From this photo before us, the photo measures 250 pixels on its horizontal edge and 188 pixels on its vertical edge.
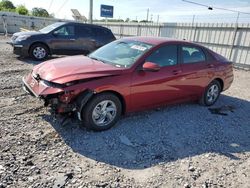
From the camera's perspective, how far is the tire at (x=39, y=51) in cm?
972

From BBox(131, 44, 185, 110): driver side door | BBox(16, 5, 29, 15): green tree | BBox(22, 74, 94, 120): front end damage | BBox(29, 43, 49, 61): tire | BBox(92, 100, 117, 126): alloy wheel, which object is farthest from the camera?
BBox(16, 5, 29, 15): green tree

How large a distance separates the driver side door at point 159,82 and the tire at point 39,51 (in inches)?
255

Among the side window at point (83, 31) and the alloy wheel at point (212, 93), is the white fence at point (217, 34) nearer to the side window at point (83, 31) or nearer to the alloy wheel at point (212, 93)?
the side window at point (83, 31)

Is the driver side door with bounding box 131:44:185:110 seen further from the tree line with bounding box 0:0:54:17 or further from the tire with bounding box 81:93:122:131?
the tree line with bounding box 0:0:54:17

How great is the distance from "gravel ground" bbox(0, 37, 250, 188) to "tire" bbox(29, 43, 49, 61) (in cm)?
468

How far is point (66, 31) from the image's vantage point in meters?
10.5

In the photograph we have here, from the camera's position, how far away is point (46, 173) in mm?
3047

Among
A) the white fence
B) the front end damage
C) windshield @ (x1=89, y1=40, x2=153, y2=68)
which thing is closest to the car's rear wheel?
windshield @ (x1=89, y1=40, x2=153, y2=68)

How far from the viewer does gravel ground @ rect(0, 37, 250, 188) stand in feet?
10.1

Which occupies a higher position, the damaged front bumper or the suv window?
the suv window

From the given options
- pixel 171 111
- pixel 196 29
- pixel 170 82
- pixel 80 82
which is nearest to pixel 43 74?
pixel 80 82

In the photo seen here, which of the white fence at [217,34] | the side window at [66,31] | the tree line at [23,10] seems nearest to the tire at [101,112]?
the side window at [66,31]

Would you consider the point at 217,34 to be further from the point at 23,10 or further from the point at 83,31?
the point at 23,10

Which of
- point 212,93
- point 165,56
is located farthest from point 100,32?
point 165,56
